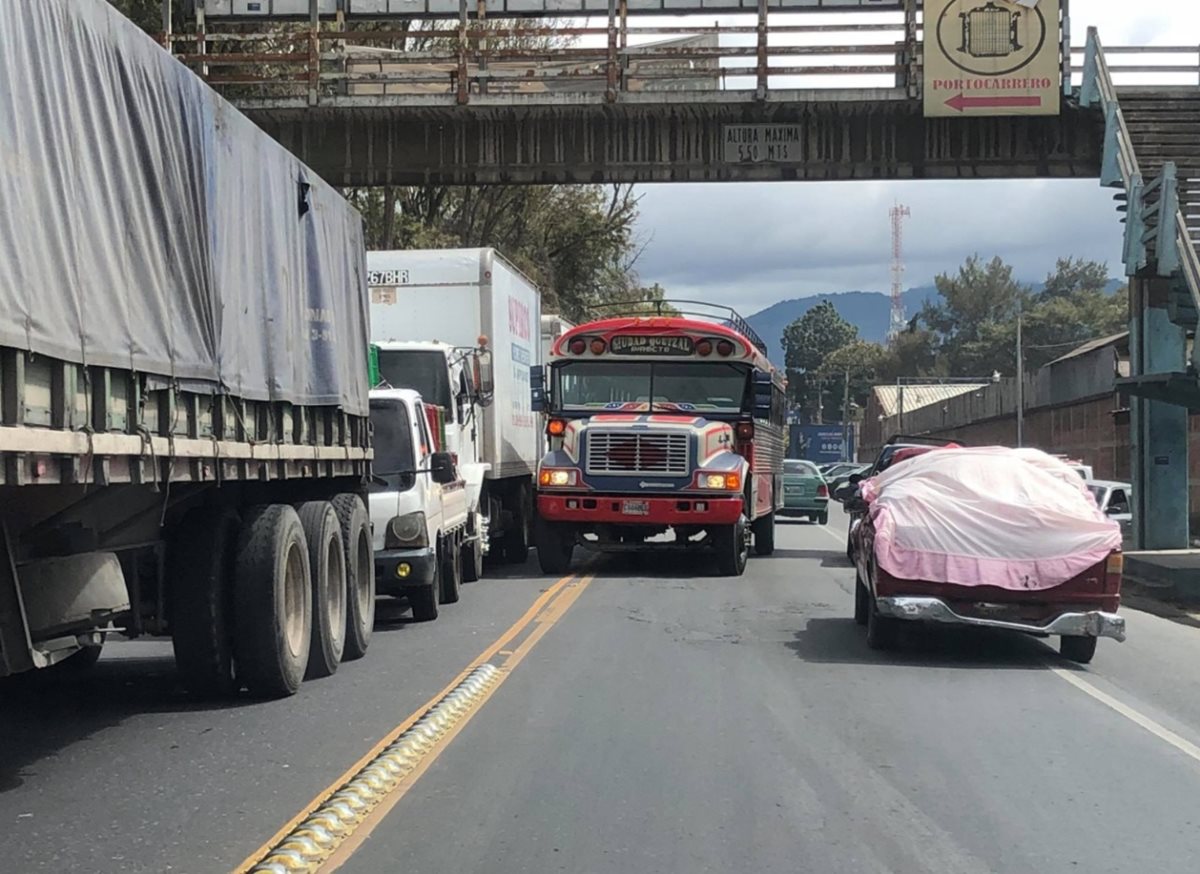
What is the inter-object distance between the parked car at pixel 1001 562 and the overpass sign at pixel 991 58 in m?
11.3

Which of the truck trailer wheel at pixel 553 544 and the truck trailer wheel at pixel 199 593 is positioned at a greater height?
the truck trailer wheel at pixel 199 593

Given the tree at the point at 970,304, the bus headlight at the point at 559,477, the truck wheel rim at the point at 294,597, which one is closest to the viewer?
the truck wheel rim at the point at 294,597

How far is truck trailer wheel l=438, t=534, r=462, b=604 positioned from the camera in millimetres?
15258

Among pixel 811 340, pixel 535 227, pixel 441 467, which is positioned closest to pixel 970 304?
pixel 811 340

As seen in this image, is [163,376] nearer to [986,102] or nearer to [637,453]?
[637,453]

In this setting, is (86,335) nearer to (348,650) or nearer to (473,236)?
(348,650)

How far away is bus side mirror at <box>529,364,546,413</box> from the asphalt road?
7.06 m

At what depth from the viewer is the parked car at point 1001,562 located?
11.2 metres

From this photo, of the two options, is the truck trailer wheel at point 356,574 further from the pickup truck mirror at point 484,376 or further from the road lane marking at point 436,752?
the pickup truck mirror at point 484,376

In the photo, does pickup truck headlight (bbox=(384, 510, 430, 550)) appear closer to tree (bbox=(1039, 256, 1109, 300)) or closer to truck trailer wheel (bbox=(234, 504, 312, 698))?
truck trailer wheel (bbox=(234, 504, 312, 698))

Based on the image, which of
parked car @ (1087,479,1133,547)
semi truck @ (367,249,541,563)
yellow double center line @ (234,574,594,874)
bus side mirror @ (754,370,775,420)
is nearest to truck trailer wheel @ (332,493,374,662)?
yellow double center line @ (234,574,594,874)

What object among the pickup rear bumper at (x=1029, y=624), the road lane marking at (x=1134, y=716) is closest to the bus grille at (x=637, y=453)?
the pickup rear bumper at (x=1029, y=624)

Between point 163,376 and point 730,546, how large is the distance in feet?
40.8

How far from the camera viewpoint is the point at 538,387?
19516mm
